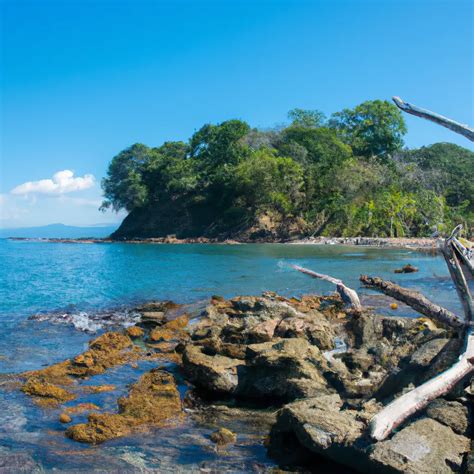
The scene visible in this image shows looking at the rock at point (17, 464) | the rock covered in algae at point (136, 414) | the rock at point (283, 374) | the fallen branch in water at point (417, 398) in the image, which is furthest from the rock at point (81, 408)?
the fallen branch in water at point (417, 398)

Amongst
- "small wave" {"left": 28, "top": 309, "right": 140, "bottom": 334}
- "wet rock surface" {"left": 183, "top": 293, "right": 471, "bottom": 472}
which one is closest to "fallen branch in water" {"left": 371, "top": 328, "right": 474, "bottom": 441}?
"wet rock surface" {"left": 183, "top": 293, "right": 471, "bottom": 472}

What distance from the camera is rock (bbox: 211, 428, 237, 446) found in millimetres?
8377

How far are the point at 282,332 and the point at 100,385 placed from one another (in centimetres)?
494

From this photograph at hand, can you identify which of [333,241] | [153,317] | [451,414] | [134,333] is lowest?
[134,333]

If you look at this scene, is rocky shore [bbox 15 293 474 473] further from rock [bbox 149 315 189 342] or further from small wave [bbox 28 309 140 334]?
small wave [bbox 28 309 140 334]

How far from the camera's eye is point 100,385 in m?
11.8

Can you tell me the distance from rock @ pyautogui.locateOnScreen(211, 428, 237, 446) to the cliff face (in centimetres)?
6504

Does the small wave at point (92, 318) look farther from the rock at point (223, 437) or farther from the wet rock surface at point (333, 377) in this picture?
the rock at point (223, 437)

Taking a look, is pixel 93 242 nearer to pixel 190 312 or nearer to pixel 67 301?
pixel 67 301

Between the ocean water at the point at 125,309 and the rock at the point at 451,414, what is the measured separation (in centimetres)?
260

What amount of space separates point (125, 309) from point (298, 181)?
53744 millimetres

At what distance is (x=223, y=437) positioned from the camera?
8.45m

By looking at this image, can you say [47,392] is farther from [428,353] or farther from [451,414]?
[451,414]

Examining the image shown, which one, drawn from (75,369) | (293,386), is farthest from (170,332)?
(293,386)
